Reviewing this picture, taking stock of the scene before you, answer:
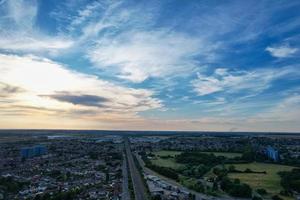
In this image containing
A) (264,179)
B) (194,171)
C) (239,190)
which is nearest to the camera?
(239,190)

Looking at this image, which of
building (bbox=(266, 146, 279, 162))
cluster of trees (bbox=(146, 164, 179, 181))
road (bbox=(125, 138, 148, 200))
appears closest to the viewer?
road (bbox=(125, 138, 148, 200))

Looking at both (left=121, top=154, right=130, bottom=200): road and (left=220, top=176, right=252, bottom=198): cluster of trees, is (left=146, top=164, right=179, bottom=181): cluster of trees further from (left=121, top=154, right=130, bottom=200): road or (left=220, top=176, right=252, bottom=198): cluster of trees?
(left=220, top=176, right=252, bottom=198): cluster of trees

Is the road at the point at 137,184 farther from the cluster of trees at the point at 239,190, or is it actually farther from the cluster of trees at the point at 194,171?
the cluster of trees at the point at 239,190

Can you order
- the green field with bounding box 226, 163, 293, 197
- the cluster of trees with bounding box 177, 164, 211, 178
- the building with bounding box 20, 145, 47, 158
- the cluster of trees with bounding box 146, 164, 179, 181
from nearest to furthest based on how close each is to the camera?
the green field with bounding box 226, 163, 293, 197 < the cluster of trees with bounding box 146, 164, 179, 181 < the cluster of trees with bounding box 177, 164, 211, 178 < the building with bounding box 20, 145, 47, 158

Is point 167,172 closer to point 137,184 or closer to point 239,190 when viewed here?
point 137,184

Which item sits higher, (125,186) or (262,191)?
(262,191)

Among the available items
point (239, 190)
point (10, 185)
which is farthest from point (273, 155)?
point (10, 185)

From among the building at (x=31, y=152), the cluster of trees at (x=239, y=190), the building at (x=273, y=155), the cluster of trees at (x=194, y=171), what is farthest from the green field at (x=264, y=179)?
the building at (x=31, y=152)

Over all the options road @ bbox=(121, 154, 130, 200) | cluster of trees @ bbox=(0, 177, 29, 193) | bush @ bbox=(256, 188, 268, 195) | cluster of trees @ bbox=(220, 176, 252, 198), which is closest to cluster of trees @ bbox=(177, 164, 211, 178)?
road @ bbox=(121, 154, 130, 200)

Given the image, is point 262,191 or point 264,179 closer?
point 262,191

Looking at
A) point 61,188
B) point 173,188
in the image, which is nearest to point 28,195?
point 61,188

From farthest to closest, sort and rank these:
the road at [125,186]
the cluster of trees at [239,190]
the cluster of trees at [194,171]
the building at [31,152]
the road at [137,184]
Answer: the building at [31,152], the cluster of trees at [194,171], the cluster of trees at [239,190], the road at [137,184], the road at [125,186]
